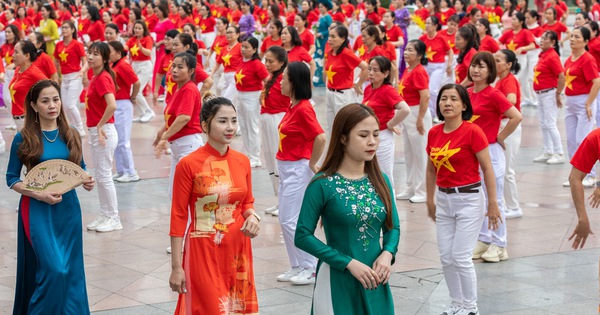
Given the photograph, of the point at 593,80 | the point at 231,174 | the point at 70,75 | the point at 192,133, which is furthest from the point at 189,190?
the point at 70,75

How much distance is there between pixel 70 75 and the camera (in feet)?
51.9

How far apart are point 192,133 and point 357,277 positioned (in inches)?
188

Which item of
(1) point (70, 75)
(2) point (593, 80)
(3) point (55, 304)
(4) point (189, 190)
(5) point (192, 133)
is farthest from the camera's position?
(1) point (70, 75)

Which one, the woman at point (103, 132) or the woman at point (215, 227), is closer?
the woman at point (215, 227)

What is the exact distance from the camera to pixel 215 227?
5.81 meters

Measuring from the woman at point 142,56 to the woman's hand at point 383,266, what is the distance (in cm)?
1280

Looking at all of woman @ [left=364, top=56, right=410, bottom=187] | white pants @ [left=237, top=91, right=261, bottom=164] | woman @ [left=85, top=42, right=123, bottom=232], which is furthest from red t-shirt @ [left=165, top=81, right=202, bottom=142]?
white pants @ [left=237, top=91, right=261, bottom=164]

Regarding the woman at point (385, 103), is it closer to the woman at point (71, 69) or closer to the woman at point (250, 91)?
the woman at point (250, 91)

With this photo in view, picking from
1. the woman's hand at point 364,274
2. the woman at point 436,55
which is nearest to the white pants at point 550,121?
the woman at point 436,55

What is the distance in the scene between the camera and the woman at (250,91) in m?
12.7

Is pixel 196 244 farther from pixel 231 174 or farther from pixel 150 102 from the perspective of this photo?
pixel 150 102

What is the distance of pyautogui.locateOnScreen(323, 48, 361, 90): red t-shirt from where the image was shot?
13203 millimetres

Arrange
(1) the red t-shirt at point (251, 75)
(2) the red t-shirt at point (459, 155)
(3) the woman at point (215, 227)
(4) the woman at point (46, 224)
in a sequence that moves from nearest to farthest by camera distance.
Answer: (3) the woman at point (215, 227) < (4) the woman at point (46, 224) < (2) the red t-shirt at point (459, 155) < (1) the red t-shirt at point (251, 75)

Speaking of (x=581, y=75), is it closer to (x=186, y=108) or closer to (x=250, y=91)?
(x=250, y=91)
